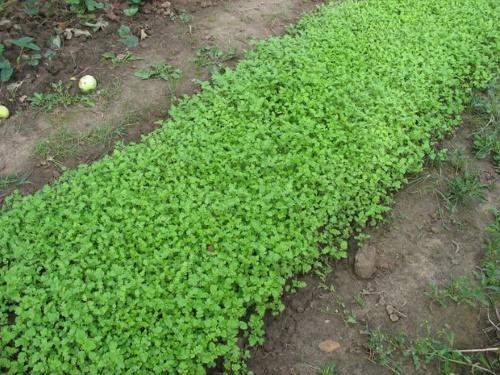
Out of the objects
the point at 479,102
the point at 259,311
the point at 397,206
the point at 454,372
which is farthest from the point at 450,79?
the point at 259,311

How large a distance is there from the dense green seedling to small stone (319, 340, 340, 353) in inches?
17.1

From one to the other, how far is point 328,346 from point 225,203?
119 centimetres

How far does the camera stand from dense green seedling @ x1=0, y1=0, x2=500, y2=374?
2.69 m

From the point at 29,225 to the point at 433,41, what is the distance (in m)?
4.22

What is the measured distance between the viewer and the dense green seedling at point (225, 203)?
269 centimetres

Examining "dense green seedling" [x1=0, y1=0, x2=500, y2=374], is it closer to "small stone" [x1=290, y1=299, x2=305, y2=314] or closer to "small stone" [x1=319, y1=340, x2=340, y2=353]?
"small stone" [x1=290, y1=299, x2=305, y2=314]

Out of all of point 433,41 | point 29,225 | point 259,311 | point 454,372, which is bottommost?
point 454,372

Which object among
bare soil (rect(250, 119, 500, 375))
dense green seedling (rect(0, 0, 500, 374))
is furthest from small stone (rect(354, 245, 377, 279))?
dense green seedling (rect(0, 0, 500, 374))

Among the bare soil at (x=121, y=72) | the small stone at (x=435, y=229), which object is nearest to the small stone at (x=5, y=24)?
the bare soil at (x=121, y=72)

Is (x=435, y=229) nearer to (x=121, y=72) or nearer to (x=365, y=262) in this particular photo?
(x=365, y=262)

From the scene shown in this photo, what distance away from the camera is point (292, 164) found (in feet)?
11.6

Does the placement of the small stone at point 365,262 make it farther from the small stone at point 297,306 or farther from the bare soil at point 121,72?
the bare soil at point 121,72

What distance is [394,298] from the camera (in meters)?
3.25

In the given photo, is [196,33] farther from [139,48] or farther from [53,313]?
[53,313]
